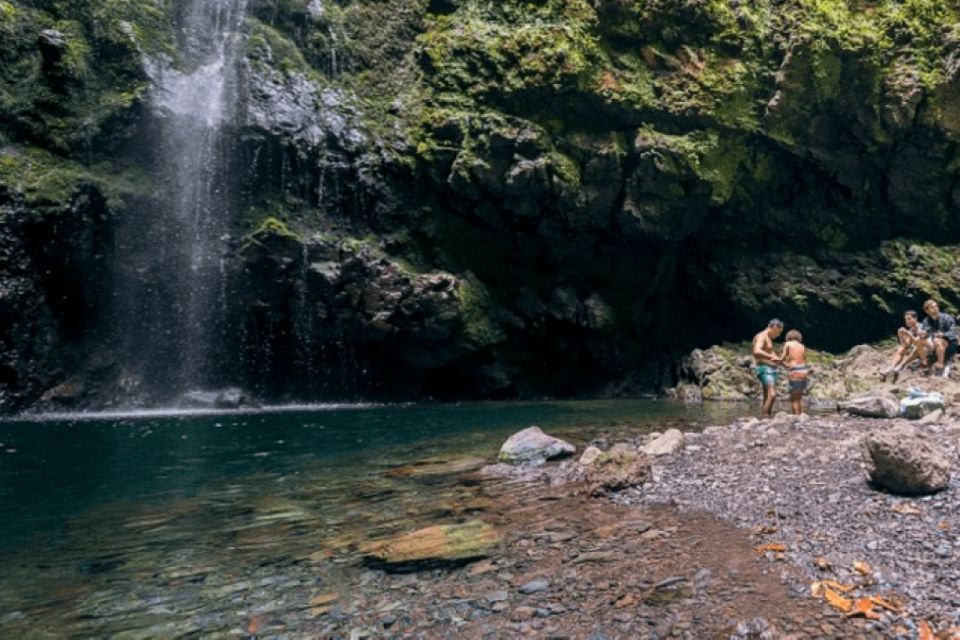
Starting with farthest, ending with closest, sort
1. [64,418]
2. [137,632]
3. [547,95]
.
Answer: [547,95] → [64,418] → [137,632]

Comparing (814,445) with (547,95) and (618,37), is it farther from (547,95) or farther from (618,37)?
(618,37)

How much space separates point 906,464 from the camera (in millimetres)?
6254

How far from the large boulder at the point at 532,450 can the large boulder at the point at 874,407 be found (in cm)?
686

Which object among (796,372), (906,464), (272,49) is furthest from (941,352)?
(272,49)

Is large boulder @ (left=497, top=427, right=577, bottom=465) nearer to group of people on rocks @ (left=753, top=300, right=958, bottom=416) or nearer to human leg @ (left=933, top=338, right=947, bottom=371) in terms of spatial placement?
group of people on rocks @ (left=753, top=300, right=958, bottom=416)

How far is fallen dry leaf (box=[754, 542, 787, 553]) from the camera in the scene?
5.58m

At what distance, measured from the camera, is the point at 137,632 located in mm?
4805

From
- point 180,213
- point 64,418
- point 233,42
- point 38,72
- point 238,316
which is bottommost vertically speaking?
point 64,418

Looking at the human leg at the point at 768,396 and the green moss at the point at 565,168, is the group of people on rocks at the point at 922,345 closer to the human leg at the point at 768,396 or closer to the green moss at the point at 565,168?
the human leg at the point at 768,396

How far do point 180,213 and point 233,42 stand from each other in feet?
28.7

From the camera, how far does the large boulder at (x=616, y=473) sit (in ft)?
26.8

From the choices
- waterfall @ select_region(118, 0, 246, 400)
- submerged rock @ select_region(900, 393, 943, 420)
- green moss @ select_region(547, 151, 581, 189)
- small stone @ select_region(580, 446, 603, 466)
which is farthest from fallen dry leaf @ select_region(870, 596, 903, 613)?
waterfall @ select_region(118, 0, 246, 400)

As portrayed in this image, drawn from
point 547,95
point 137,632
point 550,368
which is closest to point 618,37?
point 547,95

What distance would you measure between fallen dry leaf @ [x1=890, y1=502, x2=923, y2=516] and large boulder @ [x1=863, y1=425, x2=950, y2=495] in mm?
284
